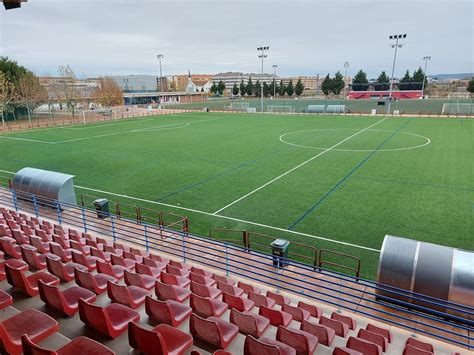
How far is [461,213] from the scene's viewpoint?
48.9 feet

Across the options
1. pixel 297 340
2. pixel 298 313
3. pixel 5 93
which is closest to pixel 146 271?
pixel 298 313

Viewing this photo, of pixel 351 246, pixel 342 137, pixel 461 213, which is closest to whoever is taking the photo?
pixel 351 246

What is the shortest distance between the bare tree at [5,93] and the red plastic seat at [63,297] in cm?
5075

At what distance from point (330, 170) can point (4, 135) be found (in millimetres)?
38917

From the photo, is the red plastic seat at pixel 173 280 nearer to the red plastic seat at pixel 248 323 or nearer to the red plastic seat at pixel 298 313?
the red plastic seat at pixel 248 323

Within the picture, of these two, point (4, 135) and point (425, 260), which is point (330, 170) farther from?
point (4, 135)

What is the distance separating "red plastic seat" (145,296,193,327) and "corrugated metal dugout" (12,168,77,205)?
11.6m

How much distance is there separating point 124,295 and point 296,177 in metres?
15.8

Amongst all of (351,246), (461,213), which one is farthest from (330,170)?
(351,246)

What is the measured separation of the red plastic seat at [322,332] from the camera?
230 inches

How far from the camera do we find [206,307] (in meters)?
6.22

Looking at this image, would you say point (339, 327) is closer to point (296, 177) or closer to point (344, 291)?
point (344, 291)

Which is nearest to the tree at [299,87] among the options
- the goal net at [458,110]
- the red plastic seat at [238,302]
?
the goal net at [458,110]

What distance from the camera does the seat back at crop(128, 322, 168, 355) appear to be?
4.48m
